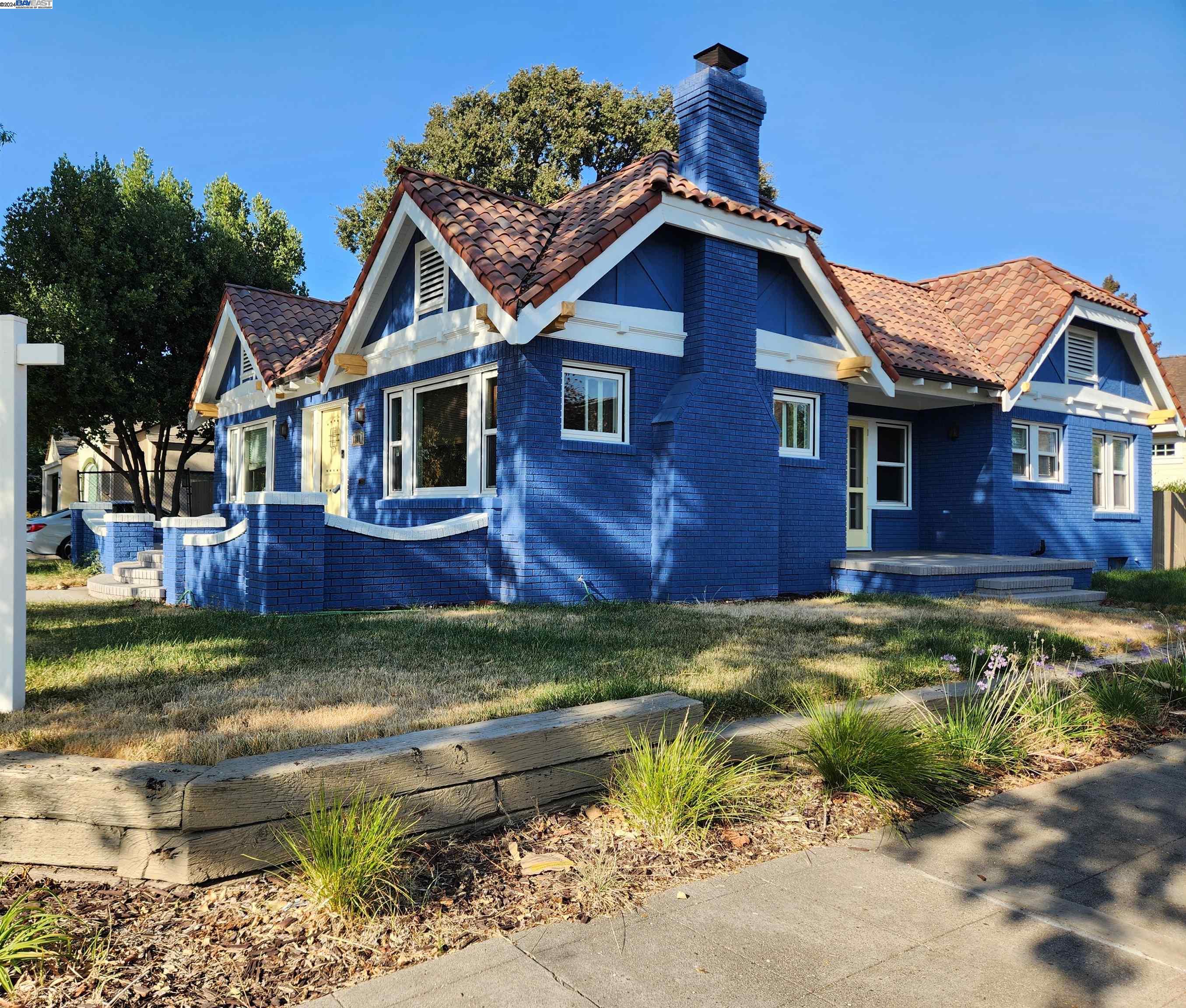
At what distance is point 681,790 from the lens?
376 cm

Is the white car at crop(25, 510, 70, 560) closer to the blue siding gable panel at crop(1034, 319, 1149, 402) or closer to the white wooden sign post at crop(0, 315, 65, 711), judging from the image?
the white wooden sign post at crop(0, 315, 65, 711)

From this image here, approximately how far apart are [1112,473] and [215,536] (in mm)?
17305

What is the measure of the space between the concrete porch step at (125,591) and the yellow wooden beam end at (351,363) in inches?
158

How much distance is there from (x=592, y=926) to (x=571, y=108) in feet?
103

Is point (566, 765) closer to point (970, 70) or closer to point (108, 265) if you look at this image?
point (970, 70)

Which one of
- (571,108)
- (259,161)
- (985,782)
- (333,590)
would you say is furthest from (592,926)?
(571,108)

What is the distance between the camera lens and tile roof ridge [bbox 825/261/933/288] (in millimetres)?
17656

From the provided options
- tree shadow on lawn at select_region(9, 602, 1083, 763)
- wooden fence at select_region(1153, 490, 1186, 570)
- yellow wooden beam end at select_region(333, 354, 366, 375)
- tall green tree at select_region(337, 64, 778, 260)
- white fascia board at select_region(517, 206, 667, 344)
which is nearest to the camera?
tree shadow on lawn at select_region(9, 602, 1083, 763)

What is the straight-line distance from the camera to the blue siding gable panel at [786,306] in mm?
12180

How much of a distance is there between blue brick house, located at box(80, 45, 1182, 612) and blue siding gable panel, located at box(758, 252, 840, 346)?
42mm

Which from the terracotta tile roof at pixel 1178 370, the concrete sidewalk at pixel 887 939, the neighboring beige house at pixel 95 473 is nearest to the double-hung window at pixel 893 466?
the concrete sidewalk at pixel 887 939

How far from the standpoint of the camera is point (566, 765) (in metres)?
3.92

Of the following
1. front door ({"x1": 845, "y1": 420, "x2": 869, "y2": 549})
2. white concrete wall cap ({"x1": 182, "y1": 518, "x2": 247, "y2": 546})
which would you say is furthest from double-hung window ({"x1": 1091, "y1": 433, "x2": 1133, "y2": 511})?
white concrete wall cap ({"x1": 182, "y1": 518, "x2": 247, "y2": 546})

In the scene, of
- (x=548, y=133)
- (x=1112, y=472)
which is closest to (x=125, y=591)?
(x=1112, y=472)
